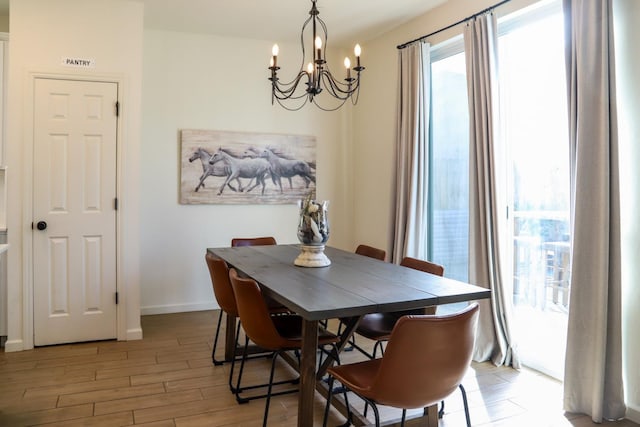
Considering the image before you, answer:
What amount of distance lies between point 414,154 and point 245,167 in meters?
1.82

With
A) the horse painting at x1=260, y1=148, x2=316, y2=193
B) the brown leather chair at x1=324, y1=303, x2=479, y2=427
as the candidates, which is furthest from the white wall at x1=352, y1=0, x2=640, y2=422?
the brown leather chair at x1=324, y1=303, x2=479, y2=427

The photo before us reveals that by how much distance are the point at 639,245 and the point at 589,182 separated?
1.43 ft

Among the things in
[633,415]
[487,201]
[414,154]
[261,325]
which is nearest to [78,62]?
[261,325]

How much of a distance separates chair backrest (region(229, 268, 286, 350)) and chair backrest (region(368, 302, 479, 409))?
73cm

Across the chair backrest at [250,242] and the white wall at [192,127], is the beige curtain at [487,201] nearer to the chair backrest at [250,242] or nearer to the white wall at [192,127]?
the chair backrest at [250,242]

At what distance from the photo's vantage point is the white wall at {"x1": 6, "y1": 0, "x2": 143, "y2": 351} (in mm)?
3678

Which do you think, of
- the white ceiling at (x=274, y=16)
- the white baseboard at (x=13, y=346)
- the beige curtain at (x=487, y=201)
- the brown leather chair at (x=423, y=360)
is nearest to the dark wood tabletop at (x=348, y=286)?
the brown leather chair at (x=423, y=360)

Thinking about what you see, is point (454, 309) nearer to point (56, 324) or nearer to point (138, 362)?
point (138, 362)

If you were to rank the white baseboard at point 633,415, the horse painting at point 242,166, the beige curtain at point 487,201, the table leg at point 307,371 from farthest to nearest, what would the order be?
the horse painting at point 242,166
the beige curtain at point 487,201
the white baseboard at point 633,415
the table leg at point 307,371

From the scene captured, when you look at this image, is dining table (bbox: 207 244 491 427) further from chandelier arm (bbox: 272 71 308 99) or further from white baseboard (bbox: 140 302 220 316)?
white baseboard (bbox: 140 302 220 316)

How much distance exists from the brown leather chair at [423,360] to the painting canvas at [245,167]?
3.38m

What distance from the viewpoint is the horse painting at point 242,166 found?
16.2 feet

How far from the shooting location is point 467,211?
13.0ft

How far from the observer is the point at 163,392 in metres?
2.97
